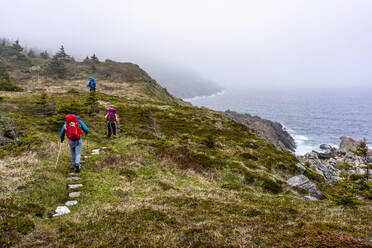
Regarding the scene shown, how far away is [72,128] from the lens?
512 inches

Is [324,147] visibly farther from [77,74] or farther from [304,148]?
[77,74]

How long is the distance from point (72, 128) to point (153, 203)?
727 cm

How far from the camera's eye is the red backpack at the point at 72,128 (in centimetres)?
1292

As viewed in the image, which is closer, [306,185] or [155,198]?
[155,198]

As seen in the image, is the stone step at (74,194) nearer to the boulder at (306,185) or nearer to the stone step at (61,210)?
the stone step at (61,210)

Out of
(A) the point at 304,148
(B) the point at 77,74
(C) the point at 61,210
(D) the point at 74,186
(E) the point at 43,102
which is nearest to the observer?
(C) the point at 61,210

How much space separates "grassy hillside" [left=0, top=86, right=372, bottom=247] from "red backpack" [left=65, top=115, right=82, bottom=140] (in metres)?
2.39

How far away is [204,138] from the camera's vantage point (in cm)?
2927

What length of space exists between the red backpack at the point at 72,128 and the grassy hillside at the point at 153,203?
2.39m

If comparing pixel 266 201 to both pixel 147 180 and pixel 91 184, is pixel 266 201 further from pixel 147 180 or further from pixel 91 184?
pixel 91 184

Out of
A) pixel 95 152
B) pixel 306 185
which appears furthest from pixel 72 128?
pixel 306 185

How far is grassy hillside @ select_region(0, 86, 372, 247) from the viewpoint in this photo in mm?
6547

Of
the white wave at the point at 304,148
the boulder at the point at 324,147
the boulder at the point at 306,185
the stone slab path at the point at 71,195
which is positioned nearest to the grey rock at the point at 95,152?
the stone slab path at the point at 71,195

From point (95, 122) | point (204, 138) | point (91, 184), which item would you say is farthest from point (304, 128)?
point (91, 184)
